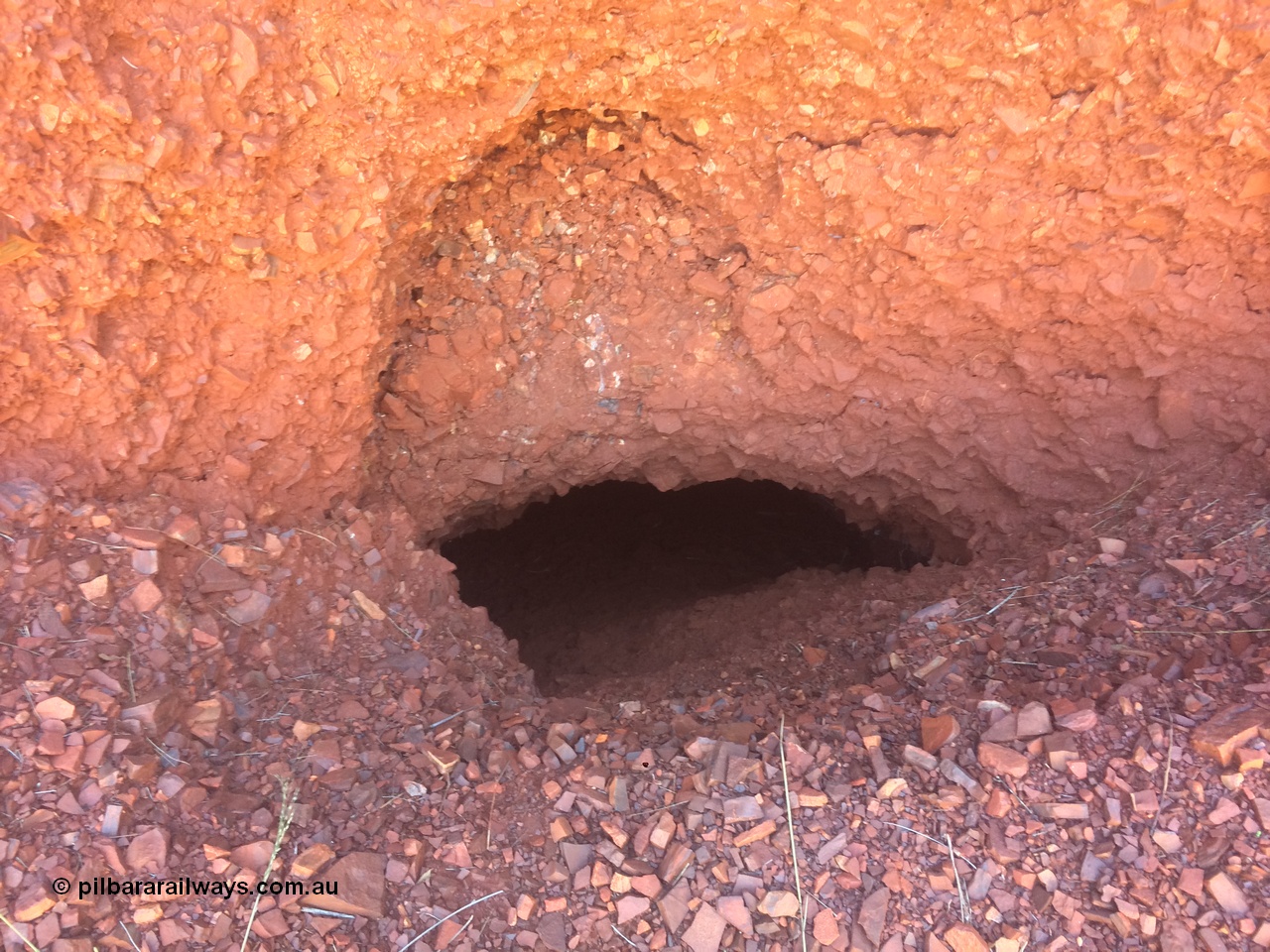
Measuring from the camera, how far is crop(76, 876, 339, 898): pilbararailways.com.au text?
5.86 ft

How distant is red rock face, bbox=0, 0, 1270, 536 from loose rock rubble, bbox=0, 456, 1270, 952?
448 mm

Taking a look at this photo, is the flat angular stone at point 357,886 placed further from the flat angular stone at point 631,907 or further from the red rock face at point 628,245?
the red rock face at point 628,245

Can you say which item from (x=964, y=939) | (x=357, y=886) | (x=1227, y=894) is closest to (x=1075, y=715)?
(x=1227, y=894)

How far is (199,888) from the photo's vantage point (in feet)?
6.04

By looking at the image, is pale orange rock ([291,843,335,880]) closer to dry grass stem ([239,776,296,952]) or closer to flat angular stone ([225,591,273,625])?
dry grass stem ([239,776,296,952])

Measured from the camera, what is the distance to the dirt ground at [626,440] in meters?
1.92

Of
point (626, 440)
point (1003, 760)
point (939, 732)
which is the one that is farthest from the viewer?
point (626, 440)

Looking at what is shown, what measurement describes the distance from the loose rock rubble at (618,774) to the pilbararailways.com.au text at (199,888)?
0.01 m

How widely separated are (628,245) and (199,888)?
2.37 m

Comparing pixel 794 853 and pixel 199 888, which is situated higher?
pixel 199 888

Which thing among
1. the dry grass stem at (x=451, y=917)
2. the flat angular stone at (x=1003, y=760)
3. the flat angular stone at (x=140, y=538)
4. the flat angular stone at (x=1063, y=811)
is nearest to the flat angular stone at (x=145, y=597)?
the flat angular stone at (x=140, y=538)

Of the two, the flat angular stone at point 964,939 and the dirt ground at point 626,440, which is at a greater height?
the dirt ground at point 626,440

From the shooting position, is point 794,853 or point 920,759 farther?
point 920,759

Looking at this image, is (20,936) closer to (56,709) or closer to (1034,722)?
(56,709)
